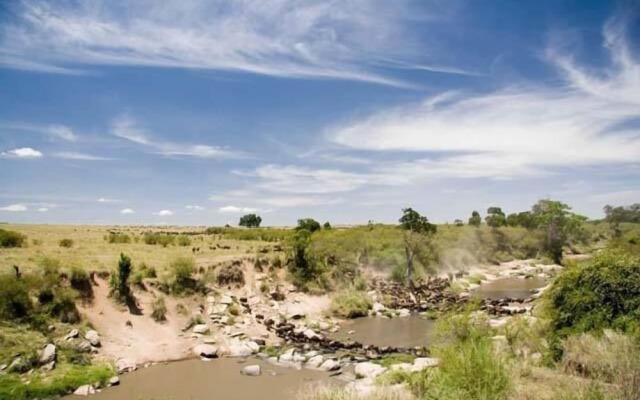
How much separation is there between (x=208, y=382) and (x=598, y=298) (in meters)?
17.0

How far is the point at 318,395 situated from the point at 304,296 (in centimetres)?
2414

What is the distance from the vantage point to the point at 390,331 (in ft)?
106

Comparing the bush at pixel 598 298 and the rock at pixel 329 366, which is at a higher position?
the bush at pixel 598 298

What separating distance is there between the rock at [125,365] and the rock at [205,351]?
343 cm

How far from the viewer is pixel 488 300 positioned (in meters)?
42.7

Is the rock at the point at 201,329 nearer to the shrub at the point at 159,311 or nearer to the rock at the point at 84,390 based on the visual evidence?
the shrub at the point at 159,311

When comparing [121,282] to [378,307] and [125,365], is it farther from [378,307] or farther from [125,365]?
[378,307]

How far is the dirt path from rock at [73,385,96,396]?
3.65 m

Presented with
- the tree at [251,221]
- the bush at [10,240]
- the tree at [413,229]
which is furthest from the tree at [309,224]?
the tree at [251,221]

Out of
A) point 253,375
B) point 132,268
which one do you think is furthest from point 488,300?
point 132,268

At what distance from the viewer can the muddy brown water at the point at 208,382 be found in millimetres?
20141

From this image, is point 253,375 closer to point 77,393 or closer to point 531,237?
point 77,393

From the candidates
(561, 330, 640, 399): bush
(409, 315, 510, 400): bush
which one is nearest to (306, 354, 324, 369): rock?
(409, 315, 510, 400): bush

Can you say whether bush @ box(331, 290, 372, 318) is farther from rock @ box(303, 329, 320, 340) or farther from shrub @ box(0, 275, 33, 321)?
shrub @ box(0, 275, 33, 321)
